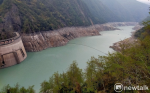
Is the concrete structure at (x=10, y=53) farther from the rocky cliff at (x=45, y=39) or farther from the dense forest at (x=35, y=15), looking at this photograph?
the rocky cliff at (x=45, y=39)

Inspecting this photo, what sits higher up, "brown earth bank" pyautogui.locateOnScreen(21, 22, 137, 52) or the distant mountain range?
the distant mountain range

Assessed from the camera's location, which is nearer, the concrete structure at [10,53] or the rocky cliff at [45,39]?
the concrete structure at [10,53]

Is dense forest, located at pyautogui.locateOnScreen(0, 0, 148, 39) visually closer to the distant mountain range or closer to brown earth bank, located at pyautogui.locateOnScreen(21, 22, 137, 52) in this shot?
the distant mountain range
